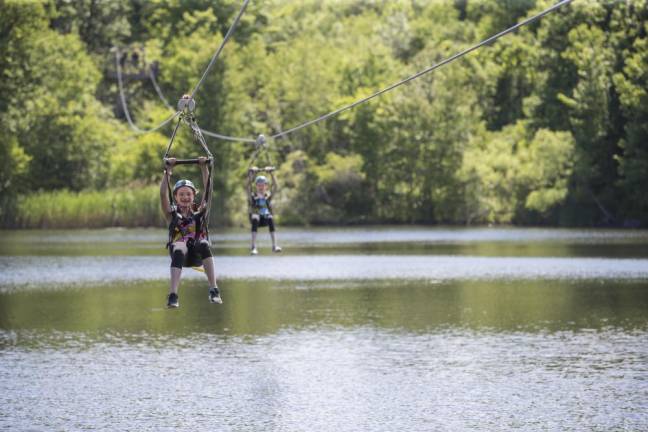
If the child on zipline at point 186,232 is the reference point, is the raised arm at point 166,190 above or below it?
above

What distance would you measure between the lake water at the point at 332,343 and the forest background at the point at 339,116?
26367 mm

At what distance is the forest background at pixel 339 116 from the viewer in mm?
105312

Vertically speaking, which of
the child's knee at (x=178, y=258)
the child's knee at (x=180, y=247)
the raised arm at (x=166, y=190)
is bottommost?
the child's knee at (x=178, y=258)

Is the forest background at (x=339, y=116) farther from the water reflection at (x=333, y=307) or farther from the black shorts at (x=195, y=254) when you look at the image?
the black shorts at (x=195, y=254)

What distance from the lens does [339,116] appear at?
126062mm

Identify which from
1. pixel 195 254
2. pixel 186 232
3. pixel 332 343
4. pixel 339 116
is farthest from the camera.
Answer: pixel 339 116

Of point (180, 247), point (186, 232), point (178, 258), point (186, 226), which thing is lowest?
point (178, 258)

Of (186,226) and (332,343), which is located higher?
(186,226)

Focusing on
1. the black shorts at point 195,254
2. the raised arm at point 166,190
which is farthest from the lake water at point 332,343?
the raised arm at point 166,190

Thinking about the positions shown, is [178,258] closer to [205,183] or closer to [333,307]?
[205,183]

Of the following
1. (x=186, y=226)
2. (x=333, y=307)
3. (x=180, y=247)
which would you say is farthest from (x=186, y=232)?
(x=333, y=307)

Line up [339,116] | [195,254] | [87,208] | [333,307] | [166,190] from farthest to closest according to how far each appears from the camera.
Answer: [339,116] → [87,208] → [333,307] → [195,254] → [166,190]

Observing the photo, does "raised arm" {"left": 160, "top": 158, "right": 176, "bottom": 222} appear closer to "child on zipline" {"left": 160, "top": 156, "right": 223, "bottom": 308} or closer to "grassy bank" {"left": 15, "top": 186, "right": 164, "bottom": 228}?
"child on zipline" {"left": 160, "top": 156, "right": 223, "bottom": 308}

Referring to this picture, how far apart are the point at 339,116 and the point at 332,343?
3220 inches
